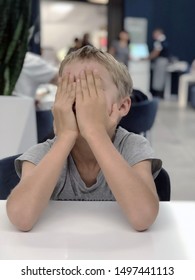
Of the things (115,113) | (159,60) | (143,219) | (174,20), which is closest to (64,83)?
(115,113)

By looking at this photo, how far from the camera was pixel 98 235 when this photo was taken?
79 cm

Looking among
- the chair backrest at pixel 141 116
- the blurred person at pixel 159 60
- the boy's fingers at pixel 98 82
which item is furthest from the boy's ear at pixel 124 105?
the blurred person at pixel 159 60

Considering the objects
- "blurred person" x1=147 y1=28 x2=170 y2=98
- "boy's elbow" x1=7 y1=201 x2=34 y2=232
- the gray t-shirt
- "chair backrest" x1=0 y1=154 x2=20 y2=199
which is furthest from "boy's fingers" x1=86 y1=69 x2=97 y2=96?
"blurred person" x1=147 y1=28 x2=170 y2=98

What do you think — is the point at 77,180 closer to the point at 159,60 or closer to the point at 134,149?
the point at 134,149

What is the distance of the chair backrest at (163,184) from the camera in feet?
4.01

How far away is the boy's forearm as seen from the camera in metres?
0.86

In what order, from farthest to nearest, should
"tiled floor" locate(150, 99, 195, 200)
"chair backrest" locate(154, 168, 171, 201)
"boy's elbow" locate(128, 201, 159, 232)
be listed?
"tiled floor" locate(150, 99, 195, 200) < "chair backrest" locate(154, 168, 171, 201) < "boy's elbow" locate(128, 201, 159, 232)

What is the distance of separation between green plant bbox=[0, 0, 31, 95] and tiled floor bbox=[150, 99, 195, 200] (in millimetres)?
921

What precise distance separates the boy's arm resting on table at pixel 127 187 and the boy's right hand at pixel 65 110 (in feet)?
0.18

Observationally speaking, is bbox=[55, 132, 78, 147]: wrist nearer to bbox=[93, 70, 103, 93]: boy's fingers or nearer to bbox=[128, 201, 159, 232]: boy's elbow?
bbox=[93, 70, 103, 93]: boy's fingers

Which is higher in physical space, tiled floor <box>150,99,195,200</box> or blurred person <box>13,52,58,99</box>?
blurred person <box>13,52,58,99</box>

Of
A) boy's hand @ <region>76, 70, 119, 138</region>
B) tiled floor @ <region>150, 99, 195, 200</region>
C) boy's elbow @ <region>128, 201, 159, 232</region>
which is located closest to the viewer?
boy's elbow @ <region>128, 201, 159, 232</region>

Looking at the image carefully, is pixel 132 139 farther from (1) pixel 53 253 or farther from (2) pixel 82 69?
(1) pixel 53 253
